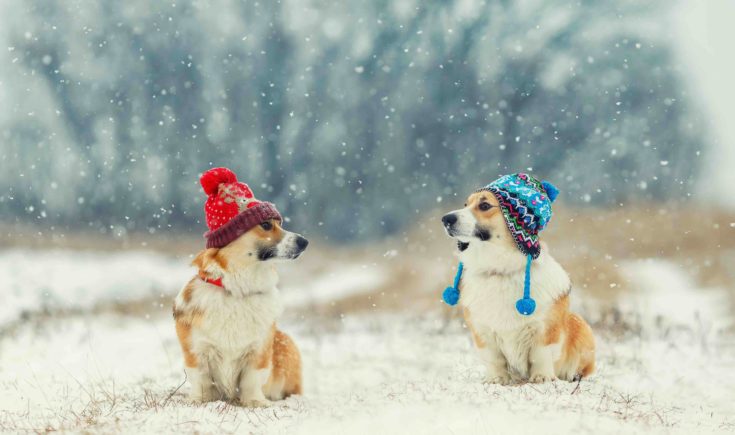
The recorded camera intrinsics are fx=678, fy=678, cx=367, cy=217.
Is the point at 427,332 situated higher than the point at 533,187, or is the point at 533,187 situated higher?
the point at 533,187

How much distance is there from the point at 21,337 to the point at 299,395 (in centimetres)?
474

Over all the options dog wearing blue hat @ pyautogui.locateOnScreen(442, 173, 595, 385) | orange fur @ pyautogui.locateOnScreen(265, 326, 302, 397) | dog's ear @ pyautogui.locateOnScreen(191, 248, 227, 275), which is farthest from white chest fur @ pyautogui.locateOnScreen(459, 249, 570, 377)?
dog's ear @ pyautogui.locateOnScreen(191, 248, 227, 275)

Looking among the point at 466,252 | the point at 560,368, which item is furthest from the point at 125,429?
the point at 560,368

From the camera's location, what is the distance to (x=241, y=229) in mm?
5207

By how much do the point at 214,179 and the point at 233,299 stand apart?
971mm

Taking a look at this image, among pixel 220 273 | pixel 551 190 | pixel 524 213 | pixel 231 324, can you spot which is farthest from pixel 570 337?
pixel 220 273

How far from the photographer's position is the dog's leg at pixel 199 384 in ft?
17.2

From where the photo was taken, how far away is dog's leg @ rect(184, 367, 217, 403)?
5246mm

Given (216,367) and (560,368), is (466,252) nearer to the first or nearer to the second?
(560,368)

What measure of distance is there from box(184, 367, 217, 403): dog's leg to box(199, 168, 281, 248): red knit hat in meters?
0.98

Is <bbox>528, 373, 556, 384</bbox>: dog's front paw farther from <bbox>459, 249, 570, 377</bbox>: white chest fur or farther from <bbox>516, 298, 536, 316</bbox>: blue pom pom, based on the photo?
<bbox>516, 298, 536, 316</bbox>: blue pom pom

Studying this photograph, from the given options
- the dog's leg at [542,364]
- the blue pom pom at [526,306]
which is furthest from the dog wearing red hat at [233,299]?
the dog's leg at [542,364]

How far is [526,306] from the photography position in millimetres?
5227

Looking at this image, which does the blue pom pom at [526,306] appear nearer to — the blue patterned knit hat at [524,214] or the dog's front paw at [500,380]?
the blue patterned knit hat at [524,214]
